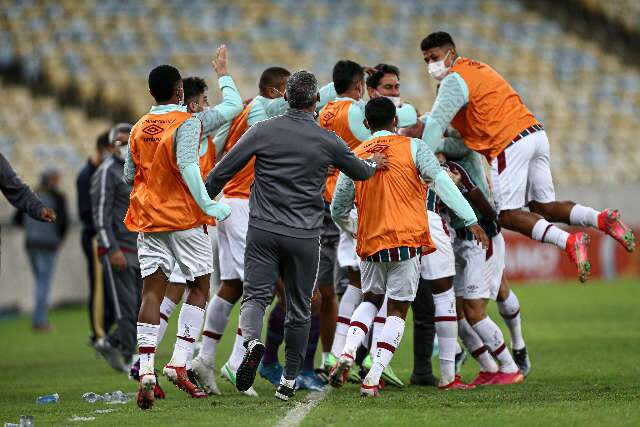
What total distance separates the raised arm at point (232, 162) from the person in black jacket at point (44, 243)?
9952mm

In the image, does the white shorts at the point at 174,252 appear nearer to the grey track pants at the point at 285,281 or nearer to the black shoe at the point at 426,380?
the grey track pants at the point at 285,281

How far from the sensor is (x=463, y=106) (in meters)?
9.95

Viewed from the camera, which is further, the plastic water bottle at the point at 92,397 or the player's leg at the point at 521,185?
the player's leg at the point at 521,185

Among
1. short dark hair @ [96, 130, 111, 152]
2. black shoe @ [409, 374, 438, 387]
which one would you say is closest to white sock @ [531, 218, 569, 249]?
black shoe @ [409, 374, 438, 387]

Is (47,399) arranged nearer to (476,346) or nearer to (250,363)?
(250,363)

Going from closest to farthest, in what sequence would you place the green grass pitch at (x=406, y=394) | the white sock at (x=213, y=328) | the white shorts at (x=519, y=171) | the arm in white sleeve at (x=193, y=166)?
1. the green grass pitch at (x=406, y=394)
2. the arm in white sleeve at (x=193, y=166)
3. the white sock at (x=213, y=328)
4. the white shorts at (x=519, y=171)

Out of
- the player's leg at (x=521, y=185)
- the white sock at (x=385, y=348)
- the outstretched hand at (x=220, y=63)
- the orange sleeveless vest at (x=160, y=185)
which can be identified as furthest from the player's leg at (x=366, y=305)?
the outstretched hand at (x=220, y=63)

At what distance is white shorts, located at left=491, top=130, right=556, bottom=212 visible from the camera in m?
9.80

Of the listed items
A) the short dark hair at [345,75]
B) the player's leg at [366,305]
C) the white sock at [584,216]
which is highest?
the short dark hair at [345,75]

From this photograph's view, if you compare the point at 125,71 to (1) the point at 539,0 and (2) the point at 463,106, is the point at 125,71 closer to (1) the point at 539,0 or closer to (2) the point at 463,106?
(1) the point at 539,0

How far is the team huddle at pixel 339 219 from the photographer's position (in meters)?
8.13

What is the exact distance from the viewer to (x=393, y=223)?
8.53 m

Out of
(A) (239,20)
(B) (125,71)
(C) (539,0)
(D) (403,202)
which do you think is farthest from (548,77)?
(D) (403,202)

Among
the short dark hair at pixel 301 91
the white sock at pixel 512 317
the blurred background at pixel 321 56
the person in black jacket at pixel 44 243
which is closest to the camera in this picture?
the short dark hair at pixel 301 91
